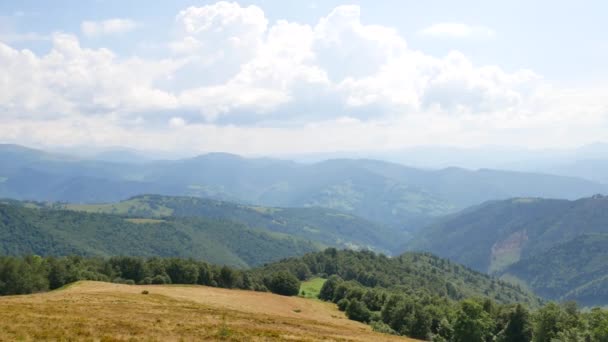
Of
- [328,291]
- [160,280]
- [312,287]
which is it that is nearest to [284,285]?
[328,291]

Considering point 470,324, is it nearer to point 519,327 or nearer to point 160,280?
point 519,327

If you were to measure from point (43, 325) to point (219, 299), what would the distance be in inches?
1814

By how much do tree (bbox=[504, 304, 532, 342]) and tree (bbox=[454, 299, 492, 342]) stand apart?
7.08 metres

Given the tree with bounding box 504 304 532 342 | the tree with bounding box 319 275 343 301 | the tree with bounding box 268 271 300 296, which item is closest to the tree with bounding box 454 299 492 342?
the tree with bounding box 504 304 532 342

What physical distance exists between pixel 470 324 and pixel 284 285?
71463 mm

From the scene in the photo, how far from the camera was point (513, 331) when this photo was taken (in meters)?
83.2

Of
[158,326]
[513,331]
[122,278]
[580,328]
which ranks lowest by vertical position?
[122,278]

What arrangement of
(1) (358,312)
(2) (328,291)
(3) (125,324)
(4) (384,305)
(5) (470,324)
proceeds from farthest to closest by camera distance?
(2) (328,291)
(1) (358,312)
(4) (384,305)
(5) (470,324)
(3) (125,324)

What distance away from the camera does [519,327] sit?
83125 mm

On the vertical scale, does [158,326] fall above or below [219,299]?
above

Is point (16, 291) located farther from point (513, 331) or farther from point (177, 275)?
point (513, 331)

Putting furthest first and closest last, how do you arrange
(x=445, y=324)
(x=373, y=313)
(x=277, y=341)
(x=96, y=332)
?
(x=373, y=313)
(x=445, y=324)
(x=277, y=341)
(x=96, y=332)

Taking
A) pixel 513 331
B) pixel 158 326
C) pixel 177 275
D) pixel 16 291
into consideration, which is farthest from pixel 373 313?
pixel 16 291

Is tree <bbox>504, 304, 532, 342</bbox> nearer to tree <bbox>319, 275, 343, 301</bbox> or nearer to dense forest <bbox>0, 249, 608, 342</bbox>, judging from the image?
dense forest <bbox>0, 249, 608, 342</bbox>
